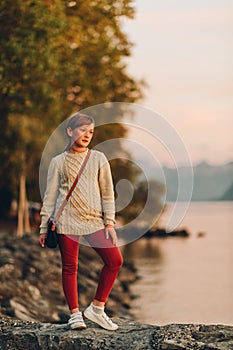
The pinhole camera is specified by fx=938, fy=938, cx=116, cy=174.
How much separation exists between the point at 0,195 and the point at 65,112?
20731 millimetres

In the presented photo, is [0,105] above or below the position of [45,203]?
above

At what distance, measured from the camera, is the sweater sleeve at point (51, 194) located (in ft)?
31.7

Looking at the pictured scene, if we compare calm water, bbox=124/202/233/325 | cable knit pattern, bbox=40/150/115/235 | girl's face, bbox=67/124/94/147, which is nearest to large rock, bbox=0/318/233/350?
cable knit pattern, bbox=40/150/115/235

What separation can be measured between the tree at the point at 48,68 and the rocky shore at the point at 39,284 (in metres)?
4.16

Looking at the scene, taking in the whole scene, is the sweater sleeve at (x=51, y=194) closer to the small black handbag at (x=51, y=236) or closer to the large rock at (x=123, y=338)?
the small black handbag at (x=51, y=236)

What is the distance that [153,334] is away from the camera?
32.0ft

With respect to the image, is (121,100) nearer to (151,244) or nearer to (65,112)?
(65,112)

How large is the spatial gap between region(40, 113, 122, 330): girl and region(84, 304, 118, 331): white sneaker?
0.30 m

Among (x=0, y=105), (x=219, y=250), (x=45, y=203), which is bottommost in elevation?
(x=219, y=250)

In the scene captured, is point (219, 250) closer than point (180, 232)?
Yes

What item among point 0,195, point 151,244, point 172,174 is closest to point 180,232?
point 151,244

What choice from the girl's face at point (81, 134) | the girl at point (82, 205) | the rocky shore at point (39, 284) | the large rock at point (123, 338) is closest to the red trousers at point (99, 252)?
the girl at point (82, 205)

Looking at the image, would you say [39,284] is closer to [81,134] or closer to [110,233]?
[110,233]

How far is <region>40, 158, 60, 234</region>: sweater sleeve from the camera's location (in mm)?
9672
